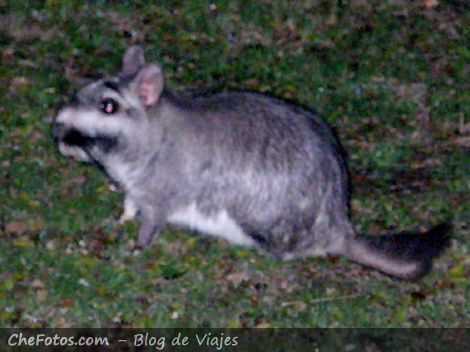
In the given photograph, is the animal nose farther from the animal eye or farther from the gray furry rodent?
the animal eye

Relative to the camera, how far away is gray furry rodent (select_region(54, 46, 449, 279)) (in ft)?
22.2

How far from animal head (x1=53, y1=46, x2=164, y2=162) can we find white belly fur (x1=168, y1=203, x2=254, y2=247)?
31.7 inches

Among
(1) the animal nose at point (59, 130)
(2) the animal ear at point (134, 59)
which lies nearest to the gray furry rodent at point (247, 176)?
(2) the animal ear at point (134, 59)

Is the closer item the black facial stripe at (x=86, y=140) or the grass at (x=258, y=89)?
the black facial stripe at (x=86, y=140)

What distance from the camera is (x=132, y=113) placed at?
21.2 feet

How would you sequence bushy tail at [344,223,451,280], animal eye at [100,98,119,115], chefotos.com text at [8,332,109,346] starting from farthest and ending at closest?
bushy tail at [344,223,451,280] → chefotos.com text at [8,332,109,346] → animal eye at [100,98,119,115]

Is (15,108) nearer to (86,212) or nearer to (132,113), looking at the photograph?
(86,212)

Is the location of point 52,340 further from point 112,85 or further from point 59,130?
point 112,85

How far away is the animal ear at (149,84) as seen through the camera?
6.34 meters

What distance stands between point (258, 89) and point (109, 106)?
3049 millimetres

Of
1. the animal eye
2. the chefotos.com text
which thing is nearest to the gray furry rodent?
the animal eye

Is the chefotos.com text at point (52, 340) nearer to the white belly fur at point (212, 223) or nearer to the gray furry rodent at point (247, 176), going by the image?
the gray furry rodent at point (247, 176)

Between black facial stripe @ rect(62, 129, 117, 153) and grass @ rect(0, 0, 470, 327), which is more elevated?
black facial stripe @ rect(62, 129, 117, 153)

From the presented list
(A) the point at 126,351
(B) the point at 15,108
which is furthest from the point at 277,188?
(B) the point at 15,108
